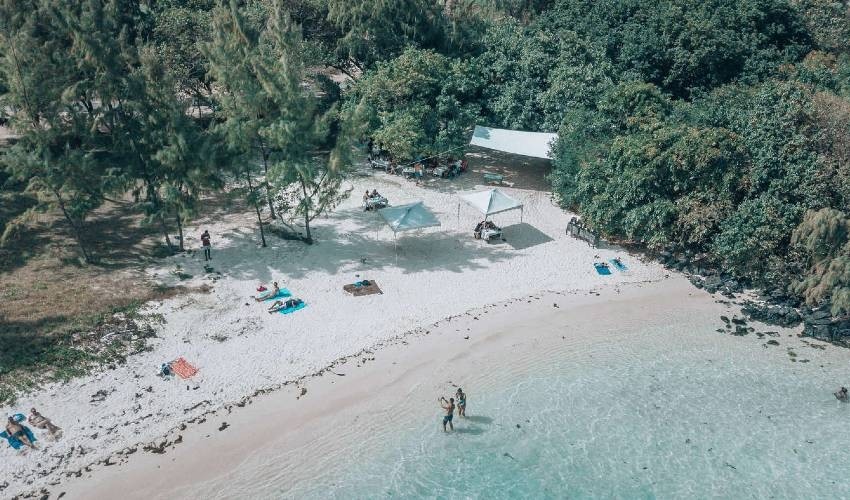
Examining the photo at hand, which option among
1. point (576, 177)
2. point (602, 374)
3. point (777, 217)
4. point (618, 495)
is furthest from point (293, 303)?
point (777, 217)

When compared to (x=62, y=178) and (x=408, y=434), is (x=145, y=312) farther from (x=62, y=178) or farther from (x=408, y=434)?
(x=408, y=434)

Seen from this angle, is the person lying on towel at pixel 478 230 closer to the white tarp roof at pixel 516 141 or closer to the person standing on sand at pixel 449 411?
the white tarp roof at pixel 516 141

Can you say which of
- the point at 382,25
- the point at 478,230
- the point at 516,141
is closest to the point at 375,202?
the point at 478,230

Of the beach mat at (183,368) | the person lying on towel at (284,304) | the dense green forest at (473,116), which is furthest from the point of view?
the dense green forest at (473,116)

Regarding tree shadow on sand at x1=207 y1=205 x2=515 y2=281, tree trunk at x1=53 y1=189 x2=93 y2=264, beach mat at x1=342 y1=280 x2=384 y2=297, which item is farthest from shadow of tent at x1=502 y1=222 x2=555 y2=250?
tree trunk at x1=53 y1=189 x2=93 y2=264

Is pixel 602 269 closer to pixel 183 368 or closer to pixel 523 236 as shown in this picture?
pixel 523 236

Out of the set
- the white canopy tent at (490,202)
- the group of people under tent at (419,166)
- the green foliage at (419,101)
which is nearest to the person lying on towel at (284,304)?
the white canopy tent at (490,202)
